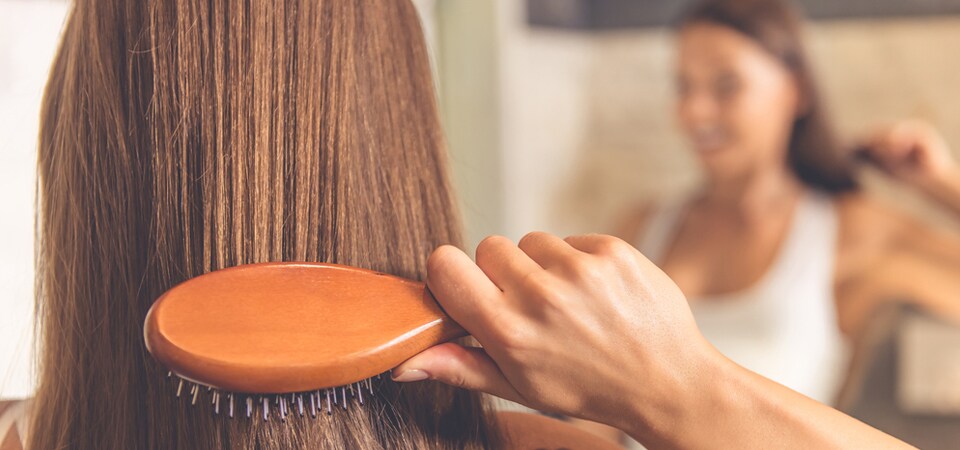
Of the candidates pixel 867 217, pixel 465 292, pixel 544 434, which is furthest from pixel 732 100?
pixel 465 292

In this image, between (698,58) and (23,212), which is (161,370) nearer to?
(23,212)

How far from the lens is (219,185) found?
0.34 meters

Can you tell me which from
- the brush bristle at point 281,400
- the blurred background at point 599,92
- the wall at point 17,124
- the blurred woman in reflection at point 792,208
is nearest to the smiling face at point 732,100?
the blurred woman in reflection at point 792,208

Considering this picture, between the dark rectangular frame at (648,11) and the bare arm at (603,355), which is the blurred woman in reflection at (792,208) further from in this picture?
the bare arm at (603,355)

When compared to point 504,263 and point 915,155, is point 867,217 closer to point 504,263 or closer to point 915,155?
point 915,155

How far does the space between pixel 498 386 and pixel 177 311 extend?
130mm

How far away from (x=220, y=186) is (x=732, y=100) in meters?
1.08

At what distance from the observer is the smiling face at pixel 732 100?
1.25 meters

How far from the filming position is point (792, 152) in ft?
4.39

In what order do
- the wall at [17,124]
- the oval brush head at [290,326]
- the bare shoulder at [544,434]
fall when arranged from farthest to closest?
the wall at [17,124] → the bare shoulder at [544,434] → the oval brush head at [290,326]

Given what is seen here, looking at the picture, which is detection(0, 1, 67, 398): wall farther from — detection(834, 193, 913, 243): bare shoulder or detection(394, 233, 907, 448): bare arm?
detection(834, 193, 913, 243): bare shoulder

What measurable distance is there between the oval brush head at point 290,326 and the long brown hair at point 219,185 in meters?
0.04

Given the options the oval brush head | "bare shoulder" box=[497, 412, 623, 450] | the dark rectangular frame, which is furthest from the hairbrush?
the dark rectangular frame

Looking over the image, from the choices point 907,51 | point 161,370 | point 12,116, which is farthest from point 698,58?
point 161,370
